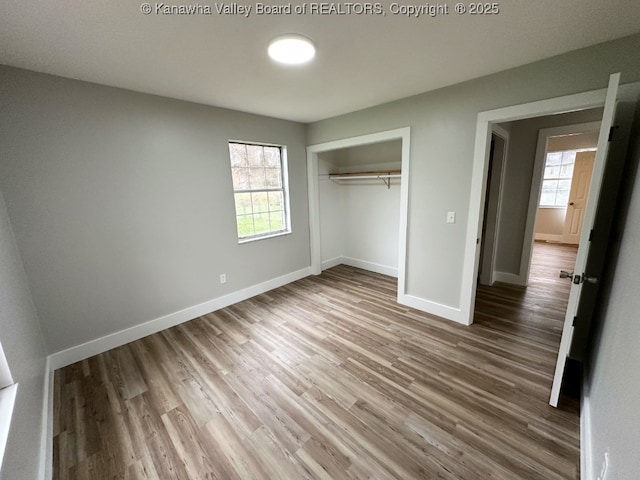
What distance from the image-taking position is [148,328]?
2.63 m

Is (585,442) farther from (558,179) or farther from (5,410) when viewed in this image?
(558,179)

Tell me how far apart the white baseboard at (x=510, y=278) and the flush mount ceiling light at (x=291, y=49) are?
12.7 ft

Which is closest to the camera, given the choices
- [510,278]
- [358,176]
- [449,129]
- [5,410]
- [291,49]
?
[5,410]

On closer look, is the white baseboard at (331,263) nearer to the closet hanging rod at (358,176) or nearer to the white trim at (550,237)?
the closet hanging rod at (358,176)

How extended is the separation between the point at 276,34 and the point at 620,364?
2.42 m

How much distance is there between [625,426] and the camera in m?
0.93

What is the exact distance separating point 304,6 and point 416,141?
5.98 ft

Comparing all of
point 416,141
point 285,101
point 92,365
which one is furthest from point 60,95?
point 416,141

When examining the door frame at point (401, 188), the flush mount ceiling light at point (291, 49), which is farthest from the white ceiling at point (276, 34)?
the door frame at point (401, 188)

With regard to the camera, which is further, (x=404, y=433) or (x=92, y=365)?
(x=92, y=365)

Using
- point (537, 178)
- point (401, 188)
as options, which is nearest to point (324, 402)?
point (401, 188)

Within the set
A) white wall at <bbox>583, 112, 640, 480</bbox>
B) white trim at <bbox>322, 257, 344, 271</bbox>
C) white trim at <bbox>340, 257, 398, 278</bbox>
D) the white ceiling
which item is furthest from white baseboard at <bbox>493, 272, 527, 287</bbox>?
the white ceiling

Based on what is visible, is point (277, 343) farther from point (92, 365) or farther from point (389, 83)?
point (389, 83)

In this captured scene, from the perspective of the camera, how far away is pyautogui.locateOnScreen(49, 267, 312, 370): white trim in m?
2.21
